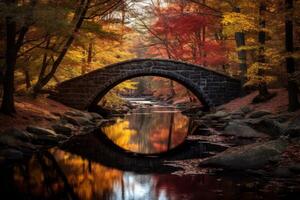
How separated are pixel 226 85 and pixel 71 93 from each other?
32.0 feet

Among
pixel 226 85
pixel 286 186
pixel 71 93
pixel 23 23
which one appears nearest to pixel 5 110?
pixel 23 23

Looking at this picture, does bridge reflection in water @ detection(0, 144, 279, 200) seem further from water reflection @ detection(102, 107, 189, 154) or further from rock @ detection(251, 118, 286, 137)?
rock @ detection(251, 118, 286, 137)

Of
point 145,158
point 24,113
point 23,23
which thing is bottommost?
point 145,158

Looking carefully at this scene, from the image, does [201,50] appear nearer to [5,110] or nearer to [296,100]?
[296,100]

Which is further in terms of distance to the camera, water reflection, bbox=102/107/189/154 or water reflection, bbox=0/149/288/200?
water reflection, bbox=102/107/189/154

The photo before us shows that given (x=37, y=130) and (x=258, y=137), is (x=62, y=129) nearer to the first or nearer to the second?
(x=37, y=130)

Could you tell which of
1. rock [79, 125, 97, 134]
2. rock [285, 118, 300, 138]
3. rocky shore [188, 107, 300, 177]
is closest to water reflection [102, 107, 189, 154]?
rock [79, 125, 97, 134]

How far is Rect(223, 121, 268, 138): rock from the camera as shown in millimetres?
15041

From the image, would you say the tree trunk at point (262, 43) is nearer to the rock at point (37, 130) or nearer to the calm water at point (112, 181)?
the calm water at point (112, 181)

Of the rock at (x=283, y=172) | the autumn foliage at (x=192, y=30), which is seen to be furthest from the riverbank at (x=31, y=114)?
the autumn foliage at (x=192, y=30)

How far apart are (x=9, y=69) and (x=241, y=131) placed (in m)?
9.30

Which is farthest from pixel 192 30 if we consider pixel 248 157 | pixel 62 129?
pixel 248 157

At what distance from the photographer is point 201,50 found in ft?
96.5

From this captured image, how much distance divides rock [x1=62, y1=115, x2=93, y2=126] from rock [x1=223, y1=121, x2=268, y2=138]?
24.0 ft
